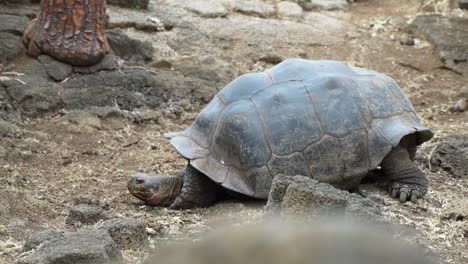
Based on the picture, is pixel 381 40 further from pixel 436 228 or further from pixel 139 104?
pixel 436 228

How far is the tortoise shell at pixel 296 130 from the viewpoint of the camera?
4.16m

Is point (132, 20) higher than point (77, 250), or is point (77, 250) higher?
point (77, 250)

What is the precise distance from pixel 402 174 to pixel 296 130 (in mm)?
873

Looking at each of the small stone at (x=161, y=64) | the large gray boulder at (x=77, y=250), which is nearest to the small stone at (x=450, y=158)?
the large gray boulder at (x=77, y=250)

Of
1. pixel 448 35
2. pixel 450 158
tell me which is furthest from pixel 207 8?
pixel 450 158

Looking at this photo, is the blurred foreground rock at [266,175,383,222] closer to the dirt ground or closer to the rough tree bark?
the dirt ground

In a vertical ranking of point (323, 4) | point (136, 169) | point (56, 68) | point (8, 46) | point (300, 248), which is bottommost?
point (136, 169)

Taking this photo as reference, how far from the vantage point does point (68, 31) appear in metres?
6.37

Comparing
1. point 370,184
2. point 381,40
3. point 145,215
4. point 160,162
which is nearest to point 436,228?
point 370,184

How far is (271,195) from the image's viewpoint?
2.97 m

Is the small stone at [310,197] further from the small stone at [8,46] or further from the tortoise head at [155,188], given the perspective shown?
the small stone at [8,46]

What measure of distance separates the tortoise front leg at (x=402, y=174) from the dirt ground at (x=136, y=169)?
0.09m

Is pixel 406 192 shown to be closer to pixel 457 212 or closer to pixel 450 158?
pixel 457 212

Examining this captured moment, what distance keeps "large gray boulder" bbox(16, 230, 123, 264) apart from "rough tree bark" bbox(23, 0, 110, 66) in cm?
393
